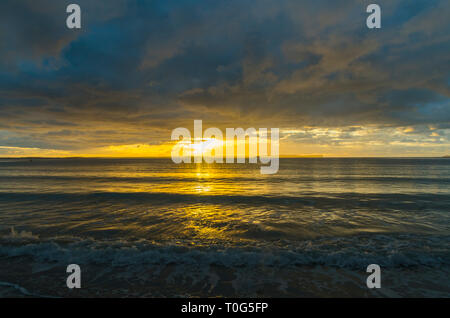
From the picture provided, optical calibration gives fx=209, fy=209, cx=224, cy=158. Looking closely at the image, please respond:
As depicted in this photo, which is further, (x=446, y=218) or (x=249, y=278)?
(x=446, y=218)

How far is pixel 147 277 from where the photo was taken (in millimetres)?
6715

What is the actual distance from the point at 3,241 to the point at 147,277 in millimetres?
8062

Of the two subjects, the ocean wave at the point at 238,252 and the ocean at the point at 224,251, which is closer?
the ocean at the point at 224,251

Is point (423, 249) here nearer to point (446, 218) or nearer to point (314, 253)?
point (314, 253)

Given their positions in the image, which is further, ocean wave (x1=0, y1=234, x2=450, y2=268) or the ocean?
ocean wave (x1=0, y1=234, x2=450, y2=268)

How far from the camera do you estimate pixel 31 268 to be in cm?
713

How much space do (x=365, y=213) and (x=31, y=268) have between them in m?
19.0

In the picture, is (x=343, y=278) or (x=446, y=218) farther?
(x=446, y=218)
